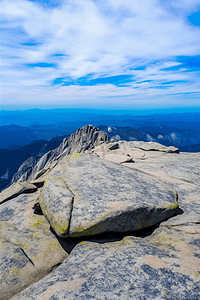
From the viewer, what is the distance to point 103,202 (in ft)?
28.4

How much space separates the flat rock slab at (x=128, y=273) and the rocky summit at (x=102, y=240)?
31 millimetres

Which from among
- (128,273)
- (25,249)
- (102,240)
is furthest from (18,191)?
(128,273)

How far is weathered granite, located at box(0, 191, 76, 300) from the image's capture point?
7.00 m

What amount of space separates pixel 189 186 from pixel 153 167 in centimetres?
441

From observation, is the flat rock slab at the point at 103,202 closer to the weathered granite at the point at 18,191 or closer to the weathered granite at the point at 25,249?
the weathered granite at the point at 25,249

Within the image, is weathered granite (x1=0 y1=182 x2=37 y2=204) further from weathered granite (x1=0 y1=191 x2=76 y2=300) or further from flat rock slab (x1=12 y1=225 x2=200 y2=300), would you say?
flat rock slab (x1=12 y1=225 x2=200 y2=300)

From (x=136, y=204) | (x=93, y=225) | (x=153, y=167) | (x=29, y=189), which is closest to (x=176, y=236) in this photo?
(x=136, y=204)

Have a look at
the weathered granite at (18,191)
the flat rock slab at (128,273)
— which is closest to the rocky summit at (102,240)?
the flat rock slab at (128,273)

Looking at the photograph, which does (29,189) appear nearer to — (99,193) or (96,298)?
(99,193)

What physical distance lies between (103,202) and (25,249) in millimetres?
4535

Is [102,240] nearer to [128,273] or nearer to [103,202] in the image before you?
[103,202]

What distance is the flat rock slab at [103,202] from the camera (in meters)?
7.96

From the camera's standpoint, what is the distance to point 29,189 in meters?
15.4

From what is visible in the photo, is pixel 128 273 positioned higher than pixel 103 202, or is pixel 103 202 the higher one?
pixel 103 202
